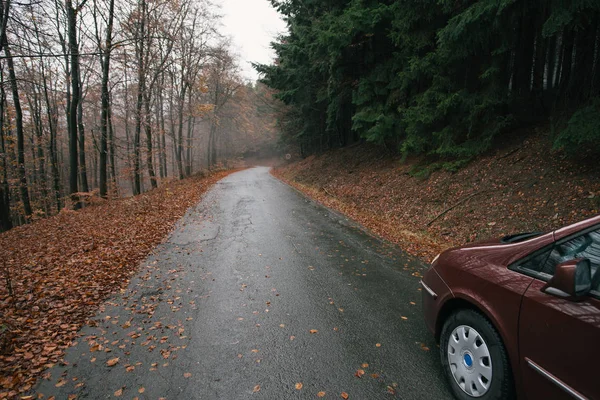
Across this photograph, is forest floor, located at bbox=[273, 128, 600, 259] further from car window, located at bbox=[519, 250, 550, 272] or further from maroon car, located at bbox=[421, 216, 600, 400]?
car window, located at bbox=[519, 250, 550, 272]

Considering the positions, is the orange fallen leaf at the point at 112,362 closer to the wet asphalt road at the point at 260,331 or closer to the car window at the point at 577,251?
the wet asphalt road at the point at 260,331

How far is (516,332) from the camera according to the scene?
2.09 meters

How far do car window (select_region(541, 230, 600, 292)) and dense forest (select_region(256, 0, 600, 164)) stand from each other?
512cm

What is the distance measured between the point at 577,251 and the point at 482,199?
631 centimetres

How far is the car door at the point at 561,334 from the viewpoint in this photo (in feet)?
5.44

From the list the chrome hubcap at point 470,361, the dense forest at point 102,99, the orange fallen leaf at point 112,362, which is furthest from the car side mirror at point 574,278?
the dense forest at point 102,99

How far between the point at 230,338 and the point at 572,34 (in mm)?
10922

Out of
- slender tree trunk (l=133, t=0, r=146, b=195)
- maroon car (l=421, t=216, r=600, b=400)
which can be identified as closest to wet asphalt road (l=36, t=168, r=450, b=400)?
maroon car (l=421, t=216, r=600, b=400)

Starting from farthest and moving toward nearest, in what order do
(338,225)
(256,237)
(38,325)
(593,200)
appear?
(338,225)
(256,237)
(593,200)
(38,325)

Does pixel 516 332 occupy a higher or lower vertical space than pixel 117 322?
higher

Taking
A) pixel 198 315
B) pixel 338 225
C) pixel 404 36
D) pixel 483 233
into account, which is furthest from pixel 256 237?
pixel 404 36

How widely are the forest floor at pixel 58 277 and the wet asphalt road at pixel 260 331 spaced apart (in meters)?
0.27

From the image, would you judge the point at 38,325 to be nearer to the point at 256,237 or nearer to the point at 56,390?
the point at 56,390

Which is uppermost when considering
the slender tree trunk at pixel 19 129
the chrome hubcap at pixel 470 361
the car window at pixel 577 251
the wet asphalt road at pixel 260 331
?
the slender tree trunk at pixel 19 129
